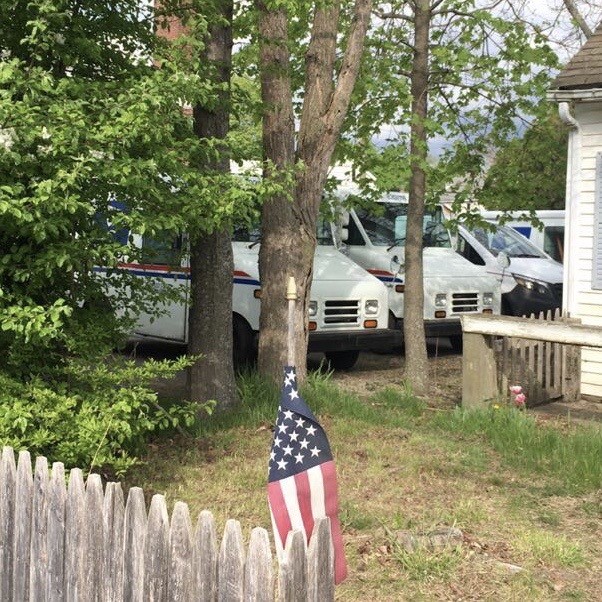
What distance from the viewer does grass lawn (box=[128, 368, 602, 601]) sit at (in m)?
5.70

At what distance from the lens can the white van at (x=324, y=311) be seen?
1287 centimetres

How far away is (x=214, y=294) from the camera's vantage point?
9.31 m

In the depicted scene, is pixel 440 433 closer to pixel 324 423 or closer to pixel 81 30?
pixel 324 423

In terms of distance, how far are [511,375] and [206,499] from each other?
4.48 m

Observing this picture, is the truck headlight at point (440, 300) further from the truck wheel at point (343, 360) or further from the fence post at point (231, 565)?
the fence post at point (231, 565)

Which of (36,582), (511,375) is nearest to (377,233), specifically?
(511,375)

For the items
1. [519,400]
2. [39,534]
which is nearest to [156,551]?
[39,534]

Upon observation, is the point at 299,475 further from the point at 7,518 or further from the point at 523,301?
the point at 523,301

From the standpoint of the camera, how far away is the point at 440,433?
9.21 meters

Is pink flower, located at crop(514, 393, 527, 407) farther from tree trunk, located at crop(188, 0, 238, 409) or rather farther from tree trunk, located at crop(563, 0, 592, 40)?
tree trunk, located at crop(563, 0, 592, 40)

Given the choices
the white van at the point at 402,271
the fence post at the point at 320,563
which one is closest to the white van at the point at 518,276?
the white van at the point at 402,271

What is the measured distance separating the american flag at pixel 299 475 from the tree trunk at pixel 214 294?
4.37 m

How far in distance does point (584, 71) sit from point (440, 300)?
426 centimetres

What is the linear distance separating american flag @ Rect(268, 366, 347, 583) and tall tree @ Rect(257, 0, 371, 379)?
17.0ft
